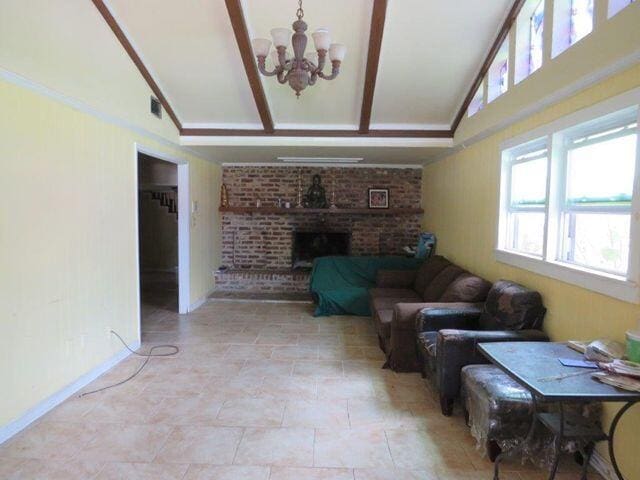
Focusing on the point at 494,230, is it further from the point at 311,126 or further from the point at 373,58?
the point at 311,126

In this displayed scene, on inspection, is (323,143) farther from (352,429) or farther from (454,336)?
(352,429)

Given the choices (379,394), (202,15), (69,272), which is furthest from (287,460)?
(202,15)

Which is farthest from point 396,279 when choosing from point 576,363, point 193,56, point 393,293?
point 193,56

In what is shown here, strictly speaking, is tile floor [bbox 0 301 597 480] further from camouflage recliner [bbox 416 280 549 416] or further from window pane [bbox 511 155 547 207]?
window pane [bbox 511 155 547 207]

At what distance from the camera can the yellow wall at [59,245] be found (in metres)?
2.40

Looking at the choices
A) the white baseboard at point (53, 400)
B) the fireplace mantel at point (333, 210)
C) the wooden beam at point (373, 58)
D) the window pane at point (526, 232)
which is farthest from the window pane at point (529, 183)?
the white baseboard at point (53, 400)

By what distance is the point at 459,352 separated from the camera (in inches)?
107

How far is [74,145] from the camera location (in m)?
2.97

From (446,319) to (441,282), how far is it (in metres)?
1.00

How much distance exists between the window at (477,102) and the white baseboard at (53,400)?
13.9 feet

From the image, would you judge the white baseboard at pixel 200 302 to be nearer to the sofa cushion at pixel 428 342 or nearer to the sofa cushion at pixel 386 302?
the sofa cushion at pixel 386 302

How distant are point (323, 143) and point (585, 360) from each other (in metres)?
3.64

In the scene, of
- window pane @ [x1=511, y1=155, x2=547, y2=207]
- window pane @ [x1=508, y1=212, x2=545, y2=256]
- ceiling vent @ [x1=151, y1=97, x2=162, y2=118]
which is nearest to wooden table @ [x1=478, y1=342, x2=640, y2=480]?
window pane @ [x1=508, y1=212, x2=545, y2=256]

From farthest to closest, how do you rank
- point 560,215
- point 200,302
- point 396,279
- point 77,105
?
point 200,302
point 396,279
point 77,105
point 560,215
